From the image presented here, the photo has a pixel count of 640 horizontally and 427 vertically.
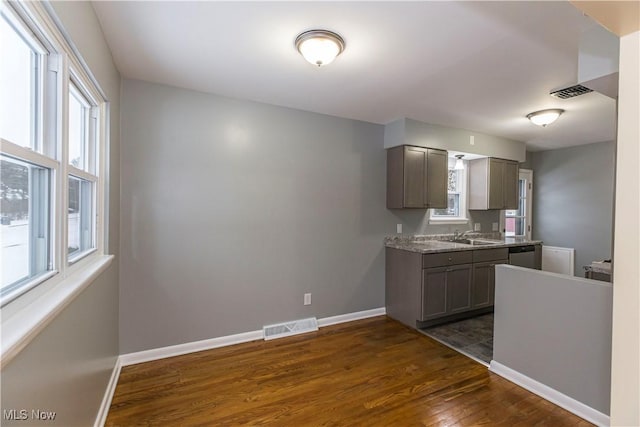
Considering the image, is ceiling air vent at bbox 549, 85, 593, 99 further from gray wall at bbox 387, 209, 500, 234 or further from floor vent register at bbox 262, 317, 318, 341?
floor vent register at bbox 262, 317, 318, 341

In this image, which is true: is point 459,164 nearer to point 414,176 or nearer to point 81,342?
point 414,176

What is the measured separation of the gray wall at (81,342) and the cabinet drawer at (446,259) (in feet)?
9.84

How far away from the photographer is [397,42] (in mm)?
2012

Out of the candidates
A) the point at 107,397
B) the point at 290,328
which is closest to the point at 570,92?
the point at 290,328

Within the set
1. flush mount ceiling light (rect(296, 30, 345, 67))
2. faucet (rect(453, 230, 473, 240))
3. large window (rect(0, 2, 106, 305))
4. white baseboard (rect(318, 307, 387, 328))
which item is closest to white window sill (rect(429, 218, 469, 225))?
faucet (rect(453, 230, 473, 240))

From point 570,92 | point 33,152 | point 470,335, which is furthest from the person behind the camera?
point 470,335

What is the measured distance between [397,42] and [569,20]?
3.22 ft

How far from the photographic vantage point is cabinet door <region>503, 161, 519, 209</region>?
15.5 feet

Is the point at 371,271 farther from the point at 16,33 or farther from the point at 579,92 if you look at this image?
the point at 16,33

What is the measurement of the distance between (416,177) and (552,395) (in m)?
2.47

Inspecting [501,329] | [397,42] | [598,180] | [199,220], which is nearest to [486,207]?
[598,180]

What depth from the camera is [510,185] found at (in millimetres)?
4785

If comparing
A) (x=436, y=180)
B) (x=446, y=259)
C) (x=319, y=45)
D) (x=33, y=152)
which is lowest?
(x=446, y=259)

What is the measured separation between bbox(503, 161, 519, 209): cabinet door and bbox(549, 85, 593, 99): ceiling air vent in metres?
1.96
